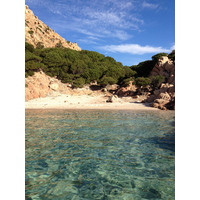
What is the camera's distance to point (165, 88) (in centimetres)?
2403

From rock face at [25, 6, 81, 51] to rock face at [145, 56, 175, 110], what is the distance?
32.6 metres

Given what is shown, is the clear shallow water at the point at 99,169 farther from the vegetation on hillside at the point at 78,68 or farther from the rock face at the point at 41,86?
the vegetation on hillside at the point at 78,68

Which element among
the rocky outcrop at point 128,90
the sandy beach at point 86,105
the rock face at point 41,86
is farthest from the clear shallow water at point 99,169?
the rocky outcrop at point 128,90

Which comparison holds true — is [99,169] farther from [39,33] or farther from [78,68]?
[39,33]

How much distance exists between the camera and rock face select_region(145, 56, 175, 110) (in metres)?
20.4

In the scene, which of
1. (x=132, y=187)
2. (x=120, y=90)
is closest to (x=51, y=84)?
(x=120, y=90)

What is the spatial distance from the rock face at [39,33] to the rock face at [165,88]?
107ft

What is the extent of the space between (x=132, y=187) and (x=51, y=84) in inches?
1245

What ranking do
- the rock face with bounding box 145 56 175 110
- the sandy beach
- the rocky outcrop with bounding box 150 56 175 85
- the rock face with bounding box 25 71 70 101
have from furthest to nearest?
the rocky outcrop with bounding box 150 56 175 85
the rock face with bounding box 25 71 70 101
the sandy beach
the rock face with bounding box 145 56 175 110

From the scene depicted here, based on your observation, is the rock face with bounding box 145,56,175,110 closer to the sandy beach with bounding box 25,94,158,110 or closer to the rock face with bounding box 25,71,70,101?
the sandy beach with bounding box 25,94,158,110

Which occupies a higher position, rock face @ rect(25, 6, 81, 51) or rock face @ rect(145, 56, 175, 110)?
rock face @ rect(25, 6, 81, 51)

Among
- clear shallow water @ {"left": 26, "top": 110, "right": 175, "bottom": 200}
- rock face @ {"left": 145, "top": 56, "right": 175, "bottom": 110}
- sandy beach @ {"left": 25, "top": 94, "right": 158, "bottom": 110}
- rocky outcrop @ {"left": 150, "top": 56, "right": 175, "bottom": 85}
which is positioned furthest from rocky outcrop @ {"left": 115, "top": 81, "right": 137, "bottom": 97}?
clear shallow water @ {"left": 26, "top": 110, "right": 175, "bottom": 200}

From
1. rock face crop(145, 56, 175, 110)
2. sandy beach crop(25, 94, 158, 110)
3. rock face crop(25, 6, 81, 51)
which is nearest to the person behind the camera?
rock face crop(145, 56, 175, 110)

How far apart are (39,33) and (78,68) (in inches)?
1023
